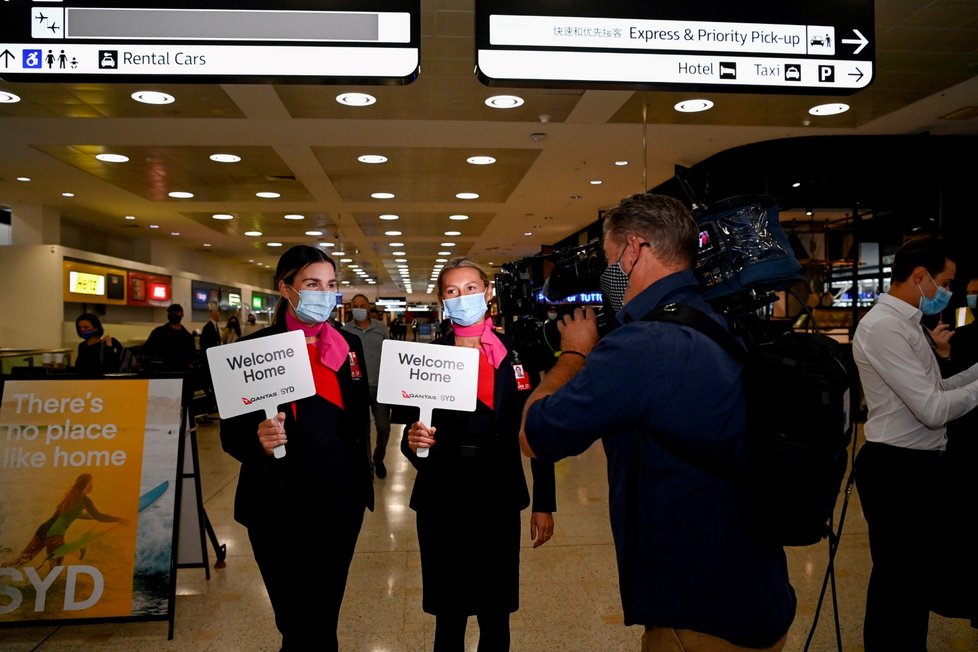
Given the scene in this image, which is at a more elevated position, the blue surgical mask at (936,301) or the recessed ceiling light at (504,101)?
the recessed ceiling light at (504,101)

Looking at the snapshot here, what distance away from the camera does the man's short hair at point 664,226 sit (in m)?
1.46

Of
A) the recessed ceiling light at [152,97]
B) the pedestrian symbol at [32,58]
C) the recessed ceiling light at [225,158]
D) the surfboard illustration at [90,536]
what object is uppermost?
the recessed ceiling light at [225,158]

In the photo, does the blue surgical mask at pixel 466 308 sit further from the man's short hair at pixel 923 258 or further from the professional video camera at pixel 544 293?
the man's short hair at pixel 923 258

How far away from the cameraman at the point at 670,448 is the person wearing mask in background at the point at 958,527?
123cm

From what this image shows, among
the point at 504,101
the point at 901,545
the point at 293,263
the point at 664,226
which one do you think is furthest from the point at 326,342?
the point at 504,101

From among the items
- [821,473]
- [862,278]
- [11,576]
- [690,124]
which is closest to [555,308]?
[821,473]

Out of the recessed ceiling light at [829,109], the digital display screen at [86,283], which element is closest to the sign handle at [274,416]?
the recessed ceiling light at [829,109]

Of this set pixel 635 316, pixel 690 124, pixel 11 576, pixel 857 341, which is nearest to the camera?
pixel 635 316

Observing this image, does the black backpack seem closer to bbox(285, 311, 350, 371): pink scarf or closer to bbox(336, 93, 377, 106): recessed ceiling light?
bbox(285, 311, 350, 371): pink scarf

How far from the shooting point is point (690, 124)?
6.74 m

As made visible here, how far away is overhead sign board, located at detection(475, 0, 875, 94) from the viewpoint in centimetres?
224

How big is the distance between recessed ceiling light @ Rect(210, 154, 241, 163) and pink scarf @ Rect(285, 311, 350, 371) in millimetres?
6212

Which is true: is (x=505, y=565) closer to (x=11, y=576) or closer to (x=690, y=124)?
(x=11, y=576)

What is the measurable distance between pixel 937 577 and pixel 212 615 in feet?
10.00
